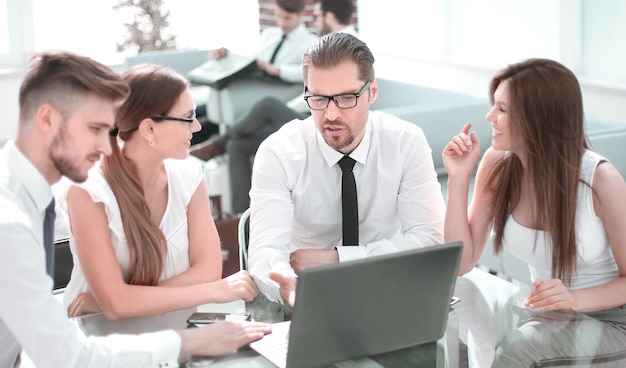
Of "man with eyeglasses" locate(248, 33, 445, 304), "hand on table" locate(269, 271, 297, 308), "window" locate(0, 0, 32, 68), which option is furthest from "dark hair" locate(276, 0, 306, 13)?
"hand on table" locate(269, 271, 297, 308)

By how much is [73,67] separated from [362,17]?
584 cm

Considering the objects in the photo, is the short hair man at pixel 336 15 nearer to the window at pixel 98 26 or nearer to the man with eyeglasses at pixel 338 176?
the window at pixel 98 26

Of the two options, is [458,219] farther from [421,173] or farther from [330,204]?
[330,204]

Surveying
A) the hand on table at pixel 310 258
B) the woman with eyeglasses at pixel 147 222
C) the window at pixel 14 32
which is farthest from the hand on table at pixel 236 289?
the window at pixel 14 32

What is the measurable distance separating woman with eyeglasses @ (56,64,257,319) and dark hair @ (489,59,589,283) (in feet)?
2.75

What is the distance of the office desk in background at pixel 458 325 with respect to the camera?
183 cm

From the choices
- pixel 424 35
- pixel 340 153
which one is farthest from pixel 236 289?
pixel 424 35

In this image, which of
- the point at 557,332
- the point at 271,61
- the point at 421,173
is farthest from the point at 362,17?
the point at 557,332

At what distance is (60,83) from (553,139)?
1313 millimetres

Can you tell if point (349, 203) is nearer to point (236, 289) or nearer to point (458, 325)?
point (236, 289)

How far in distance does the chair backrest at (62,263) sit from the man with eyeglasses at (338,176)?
58 cm

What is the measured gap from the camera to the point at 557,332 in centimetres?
202

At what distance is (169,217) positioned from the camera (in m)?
2.39

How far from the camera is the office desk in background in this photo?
5.99 feet
